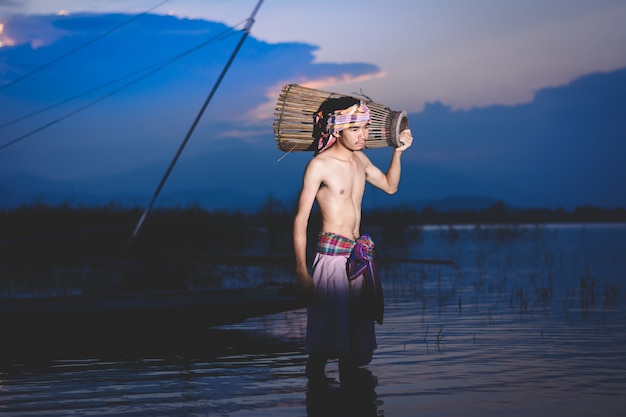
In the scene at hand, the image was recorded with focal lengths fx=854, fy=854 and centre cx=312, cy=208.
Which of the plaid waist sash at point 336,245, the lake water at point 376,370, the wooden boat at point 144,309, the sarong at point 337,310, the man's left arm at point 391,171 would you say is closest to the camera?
the lake water at point 376,370

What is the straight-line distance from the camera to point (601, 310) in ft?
36.4

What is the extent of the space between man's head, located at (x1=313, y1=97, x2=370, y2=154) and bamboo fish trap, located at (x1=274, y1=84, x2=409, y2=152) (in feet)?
0.46

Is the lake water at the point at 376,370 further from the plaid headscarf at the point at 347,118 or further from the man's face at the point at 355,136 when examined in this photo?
the plaid headscarf at the point at 347,118

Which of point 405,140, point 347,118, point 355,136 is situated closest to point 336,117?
point 347,118

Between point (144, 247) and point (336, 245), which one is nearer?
point (336, 245)

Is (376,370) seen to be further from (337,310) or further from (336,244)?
(336,244)

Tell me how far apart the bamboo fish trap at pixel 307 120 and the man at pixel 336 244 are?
0.20 meters

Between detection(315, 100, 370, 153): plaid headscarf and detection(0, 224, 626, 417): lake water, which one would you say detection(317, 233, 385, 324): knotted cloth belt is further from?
detection(315, 100, 370, 153): plaid headscarf

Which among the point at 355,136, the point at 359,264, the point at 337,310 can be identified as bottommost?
the point at 337,310

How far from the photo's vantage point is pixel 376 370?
6500 millimetres

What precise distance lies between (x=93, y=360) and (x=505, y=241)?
2960cm

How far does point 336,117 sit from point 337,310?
1.31 meters

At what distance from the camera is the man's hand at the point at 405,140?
616cm

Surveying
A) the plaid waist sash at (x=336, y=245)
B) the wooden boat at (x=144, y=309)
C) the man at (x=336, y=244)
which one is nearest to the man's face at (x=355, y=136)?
the man at (x=336, y=244)
